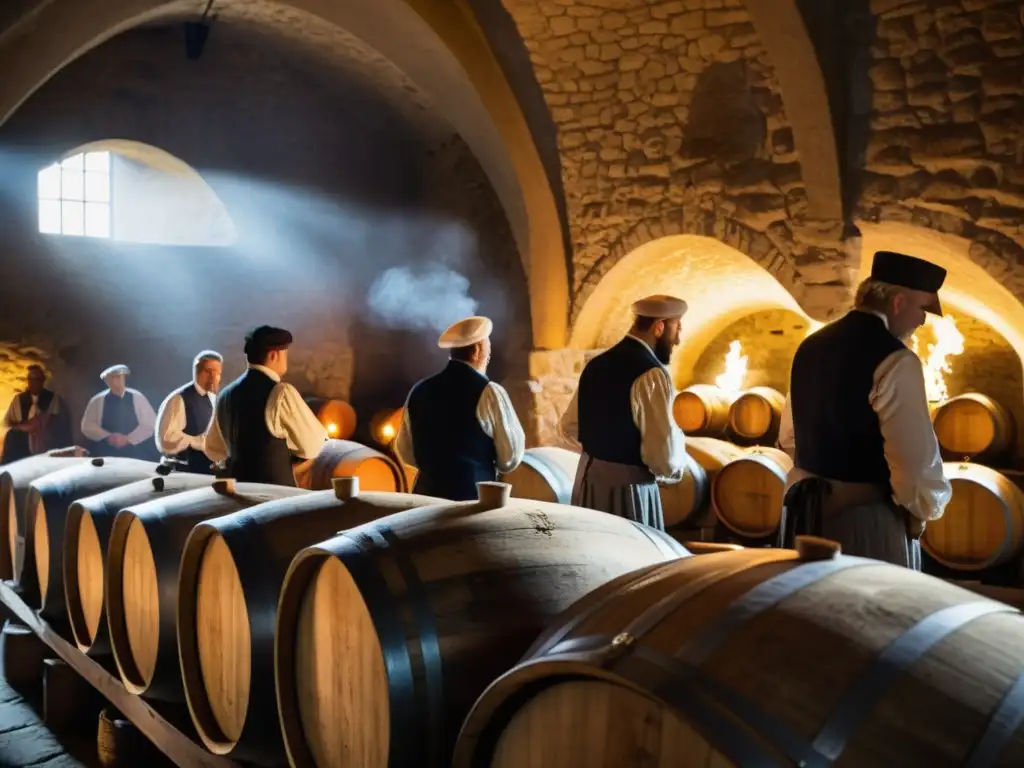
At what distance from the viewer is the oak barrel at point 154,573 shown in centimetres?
307

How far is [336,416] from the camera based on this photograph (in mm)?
9414

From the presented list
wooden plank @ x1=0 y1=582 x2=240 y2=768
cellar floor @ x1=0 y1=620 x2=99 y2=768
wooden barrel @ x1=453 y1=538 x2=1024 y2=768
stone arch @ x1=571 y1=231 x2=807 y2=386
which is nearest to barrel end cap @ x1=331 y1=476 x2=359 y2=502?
wooden plank @ x1=0 y1=582 x2=240 y2=768

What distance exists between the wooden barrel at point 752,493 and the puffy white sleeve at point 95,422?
430cm

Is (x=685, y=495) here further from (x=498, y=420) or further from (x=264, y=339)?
(x=264, y=339)

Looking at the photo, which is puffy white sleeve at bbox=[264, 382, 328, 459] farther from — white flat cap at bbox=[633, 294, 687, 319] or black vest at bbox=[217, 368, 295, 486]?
white flat cap at bbox=[633, 294, 687, 319]

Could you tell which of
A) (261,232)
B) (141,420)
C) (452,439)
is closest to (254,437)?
(452,439)

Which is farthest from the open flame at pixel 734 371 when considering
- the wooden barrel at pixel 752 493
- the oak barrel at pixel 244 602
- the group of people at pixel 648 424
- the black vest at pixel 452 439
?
the oak barrel at pixel 244 602

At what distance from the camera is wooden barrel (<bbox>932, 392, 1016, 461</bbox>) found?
18.9 ft

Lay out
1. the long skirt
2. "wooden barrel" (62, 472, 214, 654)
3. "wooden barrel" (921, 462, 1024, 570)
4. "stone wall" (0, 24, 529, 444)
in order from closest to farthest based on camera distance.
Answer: "wooden barrel" (62, 472, 214, 654) → the long skirt → "wooden barrel" (921, 462, 1024, 570) → "stone wall" (0, 24, 529, 444)

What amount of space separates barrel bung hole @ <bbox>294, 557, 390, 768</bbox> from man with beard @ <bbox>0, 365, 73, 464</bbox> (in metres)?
6.64

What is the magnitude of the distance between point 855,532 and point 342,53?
7.56 m

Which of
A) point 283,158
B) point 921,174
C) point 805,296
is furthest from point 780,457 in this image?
point 283,158

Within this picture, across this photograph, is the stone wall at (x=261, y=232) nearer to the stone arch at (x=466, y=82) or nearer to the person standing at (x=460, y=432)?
the stone arch at (x=466, y=82)

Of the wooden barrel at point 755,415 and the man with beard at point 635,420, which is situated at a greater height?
the man with beard at point 635,420
